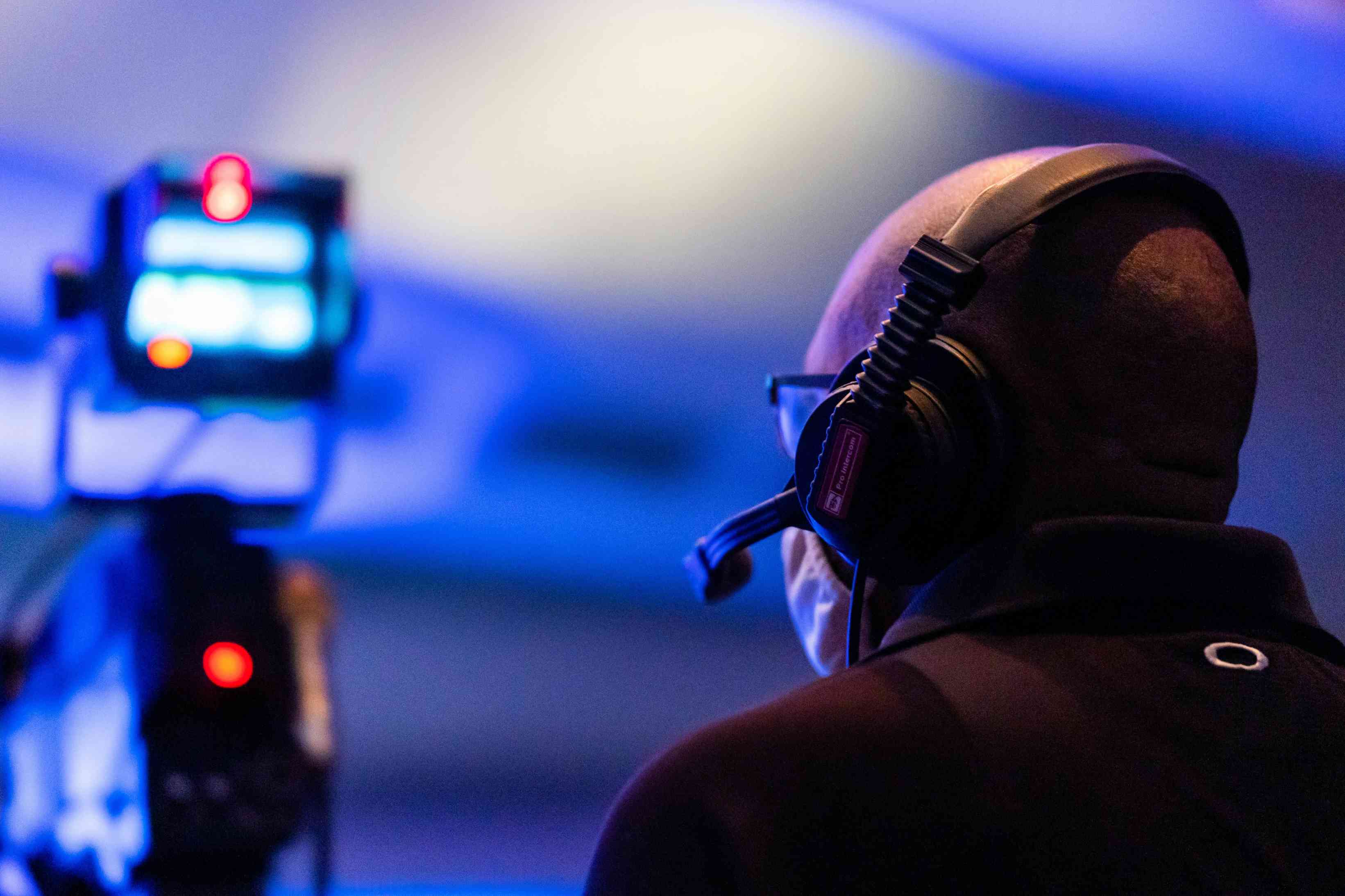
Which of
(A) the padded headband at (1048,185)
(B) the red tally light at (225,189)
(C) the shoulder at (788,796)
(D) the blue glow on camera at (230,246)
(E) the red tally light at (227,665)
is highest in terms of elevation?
(A) the padded headband at (1048,185)

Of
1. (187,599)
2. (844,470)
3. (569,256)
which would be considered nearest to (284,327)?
(187,599)

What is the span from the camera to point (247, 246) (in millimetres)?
1050

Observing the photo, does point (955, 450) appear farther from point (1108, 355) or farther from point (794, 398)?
point (794, 398)

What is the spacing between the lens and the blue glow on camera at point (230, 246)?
103 centimetres

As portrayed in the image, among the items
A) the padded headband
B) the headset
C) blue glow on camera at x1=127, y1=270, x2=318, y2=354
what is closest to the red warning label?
the headset

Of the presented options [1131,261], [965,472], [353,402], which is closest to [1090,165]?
[1131,261]

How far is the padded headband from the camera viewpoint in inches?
24.4

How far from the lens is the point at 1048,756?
21.5 inches

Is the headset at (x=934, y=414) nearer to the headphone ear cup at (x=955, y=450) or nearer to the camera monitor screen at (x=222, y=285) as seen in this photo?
the headphone ear cup at (x=955, y=450)

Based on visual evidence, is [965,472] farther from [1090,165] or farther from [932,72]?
[932,72]

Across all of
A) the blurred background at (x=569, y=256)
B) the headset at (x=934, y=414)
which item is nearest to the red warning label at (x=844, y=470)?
the headset at (x=934, y=414)

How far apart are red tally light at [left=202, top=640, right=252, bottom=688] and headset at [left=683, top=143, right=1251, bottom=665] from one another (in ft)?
1.49

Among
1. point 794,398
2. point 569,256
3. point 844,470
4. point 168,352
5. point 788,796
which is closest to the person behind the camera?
point 788,796

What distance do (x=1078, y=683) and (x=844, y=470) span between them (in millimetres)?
149
